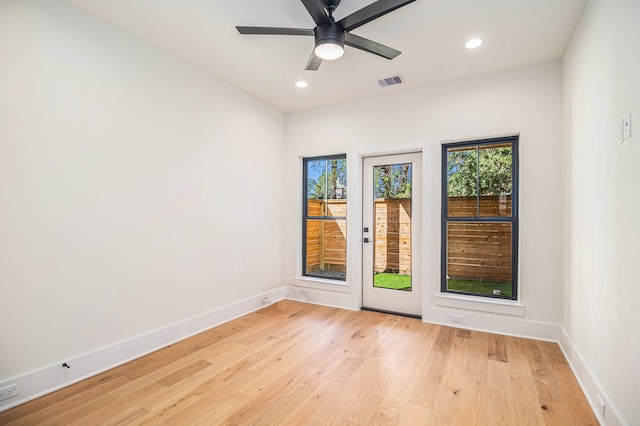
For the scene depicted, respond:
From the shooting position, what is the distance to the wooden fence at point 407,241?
3.60 m

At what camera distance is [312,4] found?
2.11m

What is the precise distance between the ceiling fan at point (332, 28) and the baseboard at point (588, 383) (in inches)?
110

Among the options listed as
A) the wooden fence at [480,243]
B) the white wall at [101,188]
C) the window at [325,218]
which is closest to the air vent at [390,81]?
the window at [325,218]

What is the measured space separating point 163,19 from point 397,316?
403cm

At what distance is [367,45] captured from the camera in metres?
2.55

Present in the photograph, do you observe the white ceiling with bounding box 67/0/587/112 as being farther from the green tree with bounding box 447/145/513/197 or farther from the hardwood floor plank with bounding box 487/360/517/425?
the hardwood floor plank with bounding box 487/360/517/425

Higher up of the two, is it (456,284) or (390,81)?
(390,81)

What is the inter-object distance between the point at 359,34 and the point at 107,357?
3.59 meters

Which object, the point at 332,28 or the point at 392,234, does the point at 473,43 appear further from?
the point at 392,234

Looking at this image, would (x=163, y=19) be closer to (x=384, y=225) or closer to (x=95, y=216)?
(x=95, y=216)

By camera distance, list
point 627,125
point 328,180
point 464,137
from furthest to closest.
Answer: point 328,180 → point 464,137 → point 627,125

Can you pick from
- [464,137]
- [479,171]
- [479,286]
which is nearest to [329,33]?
[464,137]

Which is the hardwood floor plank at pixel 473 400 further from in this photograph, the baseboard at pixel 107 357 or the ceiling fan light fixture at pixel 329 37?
the ceiling fan light fixture at pixel 329 37

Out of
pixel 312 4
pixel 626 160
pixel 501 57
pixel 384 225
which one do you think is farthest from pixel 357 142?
pixel 626 160
